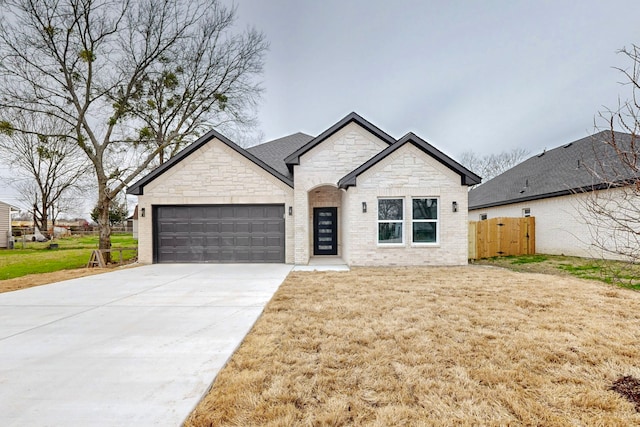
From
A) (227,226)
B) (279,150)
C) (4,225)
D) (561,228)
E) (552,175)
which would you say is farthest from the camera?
(4,225)

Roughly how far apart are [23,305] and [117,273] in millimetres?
4048

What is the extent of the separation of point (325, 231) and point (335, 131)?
15.6 feet

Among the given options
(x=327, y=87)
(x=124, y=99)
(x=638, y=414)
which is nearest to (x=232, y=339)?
(x=638, y=414)

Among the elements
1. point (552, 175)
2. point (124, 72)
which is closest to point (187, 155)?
point (124, 72)

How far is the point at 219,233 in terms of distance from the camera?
12.4m

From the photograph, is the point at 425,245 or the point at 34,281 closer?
the point at 34,281

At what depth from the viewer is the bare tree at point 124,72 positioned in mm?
12016

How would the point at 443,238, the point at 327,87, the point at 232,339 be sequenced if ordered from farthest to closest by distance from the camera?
the point at 327,87 < the point at 443,238 < the point at 232,339

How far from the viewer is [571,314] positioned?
520 centimetres

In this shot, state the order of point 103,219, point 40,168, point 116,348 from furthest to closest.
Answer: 1. point 40,168
2. point 103,219
3. point 116,348

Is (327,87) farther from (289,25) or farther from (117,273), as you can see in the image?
(117,273)

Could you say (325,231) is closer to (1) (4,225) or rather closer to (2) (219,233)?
(2) (219,233)

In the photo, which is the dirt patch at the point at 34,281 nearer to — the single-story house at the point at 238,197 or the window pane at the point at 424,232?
the single-story house at the point at 238,197

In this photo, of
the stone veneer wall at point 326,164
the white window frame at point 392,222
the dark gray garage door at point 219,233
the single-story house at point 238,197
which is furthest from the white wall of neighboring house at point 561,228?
the dark gray garage door at point 219,233
